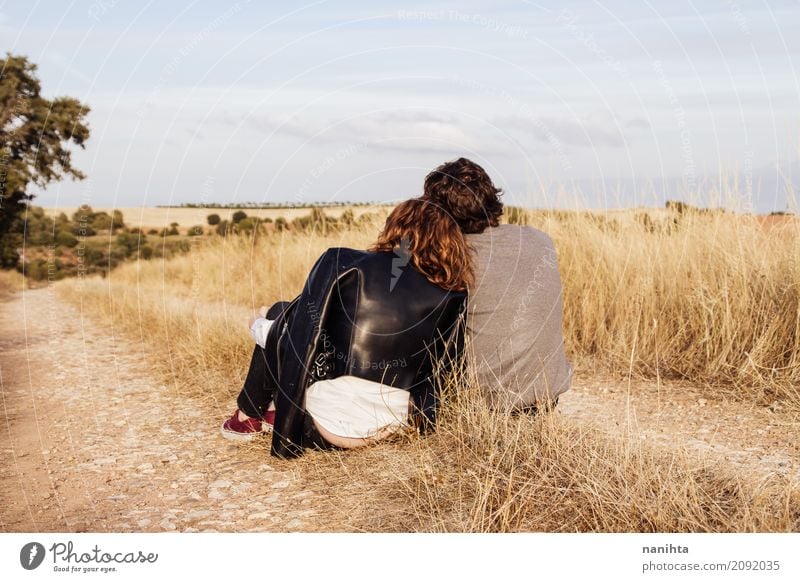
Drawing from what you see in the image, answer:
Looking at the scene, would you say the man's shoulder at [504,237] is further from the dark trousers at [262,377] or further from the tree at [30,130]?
the tree at [30,130]

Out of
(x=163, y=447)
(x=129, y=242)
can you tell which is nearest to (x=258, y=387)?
(x=163, y=447)

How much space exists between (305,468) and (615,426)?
1785mm

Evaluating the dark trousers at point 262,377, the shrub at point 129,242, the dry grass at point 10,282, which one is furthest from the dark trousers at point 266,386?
the shrub at point 129,242

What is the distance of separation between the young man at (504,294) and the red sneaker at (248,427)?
46.3 inches

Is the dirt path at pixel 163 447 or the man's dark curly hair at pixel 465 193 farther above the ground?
the man's dark curly hair at pixel 465 193

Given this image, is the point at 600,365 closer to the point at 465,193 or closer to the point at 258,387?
the point at 465,193

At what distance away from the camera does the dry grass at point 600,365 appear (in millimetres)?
2713

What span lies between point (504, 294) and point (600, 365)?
2294 millimetres

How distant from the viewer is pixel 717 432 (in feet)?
13.3

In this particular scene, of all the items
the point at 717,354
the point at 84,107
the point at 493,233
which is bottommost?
the point at 717,354

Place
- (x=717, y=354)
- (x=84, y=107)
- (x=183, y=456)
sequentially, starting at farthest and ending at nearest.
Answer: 1. (x=84, y=107)
2. (x=717, y=354)
3. (x=183, y=456)
